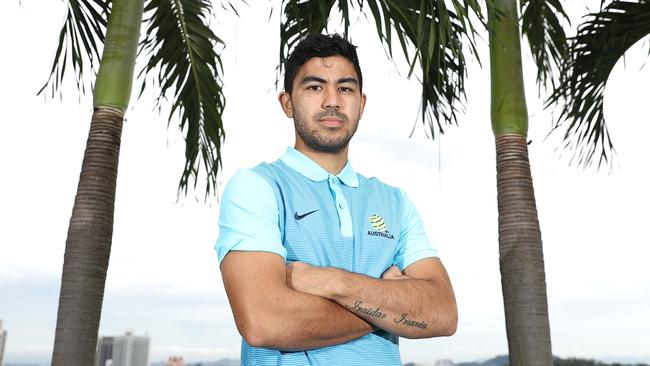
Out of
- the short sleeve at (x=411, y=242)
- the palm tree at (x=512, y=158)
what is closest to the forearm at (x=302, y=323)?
the short sleeve at (x=411, y=242)

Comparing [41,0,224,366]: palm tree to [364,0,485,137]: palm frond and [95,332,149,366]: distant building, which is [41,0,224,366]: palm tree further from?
[95,332,149,366]: distant building

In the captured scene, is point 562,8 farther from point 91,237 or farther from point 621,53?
point 91,237

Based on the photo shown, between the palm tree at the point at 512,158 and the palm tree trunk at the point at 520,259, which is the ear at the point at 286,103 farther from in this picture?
the palm tree trunk at the point at 520,259

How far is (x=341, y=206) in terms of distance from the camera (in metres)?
1.88

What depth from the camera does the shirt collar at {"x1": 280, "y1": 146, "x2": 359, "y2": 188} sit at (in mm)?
1914

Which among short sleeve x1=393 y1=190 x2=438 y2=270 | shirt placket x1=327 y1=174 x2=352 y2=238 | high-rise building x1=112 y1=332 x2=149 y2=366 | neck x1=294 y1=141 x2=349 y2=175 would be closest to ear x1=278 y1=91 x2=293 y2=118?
neck x1=294 y1=141 x2=349 y2=175

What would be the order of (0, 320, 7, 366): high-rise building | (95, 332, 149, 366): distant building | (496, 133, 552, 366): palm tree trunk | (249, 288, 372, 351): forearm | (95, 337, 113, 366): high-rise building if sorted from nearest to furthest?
1. (249, 288, 372, 351): forearm
2. (496, 133, 552, 366): palm tree trunk
3. (0, 320, 7, 366): high-rise building
4. (95, 337, 113, 366): high-rise building
5. (95, 332, 149, 366): distant building

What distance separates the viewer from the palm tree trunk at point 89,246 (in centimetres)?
409

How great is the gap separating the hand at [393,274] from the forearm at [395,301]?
27 mm

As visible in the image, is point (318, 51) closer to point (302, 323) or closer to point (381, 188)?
point (381, 188)

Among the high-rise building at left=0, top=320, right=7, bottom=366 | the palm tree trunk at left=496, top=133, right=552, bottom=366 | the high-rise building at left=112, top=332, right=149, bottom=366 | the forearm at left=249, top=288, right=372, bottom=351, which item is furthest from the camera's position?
the high-rise building at left=112, top=332, right=149, bottom=366

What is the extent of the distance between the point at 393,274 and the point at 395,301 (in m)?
0.12

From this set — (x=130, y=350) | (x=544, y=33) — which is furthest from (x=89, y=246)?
(x=130, y=350)

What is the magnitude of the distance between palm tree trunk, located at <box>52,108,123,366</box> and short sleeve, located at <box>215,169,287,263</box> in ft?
8.83
